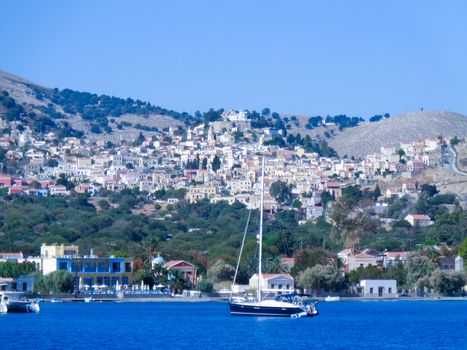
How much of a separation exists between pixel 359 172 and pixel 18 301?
112 meters

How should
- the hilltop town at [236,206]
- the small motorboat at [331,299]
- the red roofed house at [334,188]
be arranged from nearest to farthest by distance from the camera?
the small motorboat at [331,299]
the hilltop town at [236,206]
the red roofed house at [334,188]

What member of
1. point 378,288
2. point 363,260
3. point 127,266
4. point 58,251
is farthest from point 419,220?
point 58,251

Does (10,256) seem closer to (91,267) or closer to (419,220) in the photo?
(91,267)

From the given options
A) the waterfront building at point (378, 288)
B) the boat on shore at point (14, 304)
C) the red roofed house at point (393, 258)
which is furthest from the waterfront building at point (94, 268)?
the red roofed house at point (393, 258)

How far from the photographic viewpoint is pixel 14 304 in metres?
71.9

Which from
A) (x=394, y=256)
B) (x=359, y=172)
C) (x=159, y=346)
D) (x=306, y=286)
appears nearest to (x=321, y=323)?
(x=159, y=346)

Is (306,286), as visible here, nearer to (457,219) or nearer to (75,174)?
(457,219)

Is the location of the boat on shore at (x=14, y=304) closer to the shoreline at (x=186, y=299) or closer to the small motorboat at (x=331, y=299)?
the shoreline at (x=186, y=299)

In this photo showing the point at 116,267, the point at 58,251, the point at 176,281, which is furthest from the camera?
the point at 58,251

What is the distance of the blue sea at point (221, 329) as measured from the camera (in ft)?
173

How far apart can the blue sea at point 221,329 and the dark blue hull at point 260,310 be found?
1.15ft

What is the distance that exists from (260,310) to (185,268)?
1141 inches

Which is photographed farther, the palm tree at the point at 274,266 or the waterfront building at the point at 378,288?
the waterfront building at the point at 378,288

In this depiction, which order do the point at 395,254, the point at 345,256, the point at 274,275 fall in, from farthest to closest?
the point at 345,256 → the point at 395,254 → the point at 274,275
